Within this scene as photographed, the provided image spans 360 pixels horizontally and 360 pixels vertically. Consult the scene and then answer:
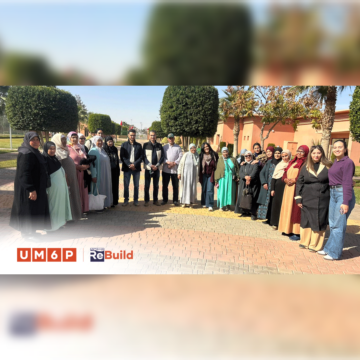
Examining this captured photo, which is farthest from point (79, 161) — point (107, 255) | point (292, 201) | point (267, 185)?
point (292, 201)

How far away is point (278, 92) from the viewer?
73.3 ft

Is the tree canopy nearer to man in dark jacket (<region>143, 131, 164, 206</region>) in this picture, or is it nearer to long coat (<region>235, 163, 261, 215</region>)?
man in dark jacket (<region>143, 131, 164, 206</region>)

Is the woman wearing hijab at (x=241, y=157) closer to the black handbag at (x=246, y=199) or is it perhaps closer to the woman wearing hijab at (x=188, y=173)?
the black handbag at (x=246, y=199)

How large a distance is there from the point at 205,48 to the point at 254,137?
1158 inches

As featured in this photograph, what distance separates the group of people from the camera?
4.55 m

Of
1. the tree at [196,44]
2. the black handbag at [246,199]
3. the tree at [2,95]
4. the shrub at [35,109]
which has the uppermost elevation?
the tree at [2,95]

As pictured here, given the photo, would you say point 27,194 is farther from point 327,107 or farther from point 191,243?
point 327,107

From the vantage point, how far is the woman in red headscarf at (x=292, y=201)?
5.45 meters

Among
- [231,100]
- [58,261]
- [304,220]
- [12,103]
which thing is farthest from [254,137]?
[58,261]

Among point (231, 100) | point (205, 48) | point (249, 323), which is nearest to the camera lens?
point (205, 48)

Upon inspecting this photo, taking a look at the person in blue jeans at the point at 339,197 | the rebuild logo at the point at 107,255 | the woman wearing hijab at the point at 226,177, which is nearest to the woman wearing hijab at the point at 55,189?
the rebuild logo at the point at 107,255

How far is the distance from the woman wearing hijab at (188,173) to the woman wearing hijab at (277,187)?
2190mm

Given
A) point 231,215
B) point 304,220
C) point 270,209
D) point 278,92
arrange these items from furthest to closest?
point 278,92
point 231,215
point 270,209
point 304,220

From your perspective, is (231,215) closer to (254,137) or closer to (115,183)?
(115,183)
